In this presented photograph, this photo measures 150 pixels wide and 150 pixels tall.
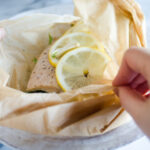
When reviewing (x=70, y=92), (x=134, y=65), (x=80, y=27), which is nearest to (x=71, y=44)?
(x=80, y=27)

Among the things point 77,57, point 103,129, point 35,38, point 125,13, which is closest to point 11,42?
point 35,38

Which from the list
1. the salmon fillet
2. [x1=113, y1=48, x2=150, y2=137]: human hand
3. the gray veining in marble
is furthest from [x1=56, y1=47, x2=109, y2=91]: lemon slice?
the gray veining in marble

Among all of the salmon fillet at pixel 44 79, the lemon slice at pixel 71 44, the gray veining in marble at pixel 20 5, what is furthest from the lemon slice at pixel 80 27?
the gray veining in marble at pixel 20 5

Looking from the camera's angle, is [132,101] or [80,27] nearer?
[132,101]

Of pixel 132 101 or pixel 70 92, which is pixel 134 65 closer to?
pixel 132 101

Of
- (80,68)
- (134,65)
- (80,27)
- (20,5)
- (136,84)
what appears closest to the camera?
(134,65)

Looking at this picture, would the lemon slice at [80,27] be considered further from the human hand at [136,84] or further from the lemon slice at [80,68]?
the human hand at [136,84]

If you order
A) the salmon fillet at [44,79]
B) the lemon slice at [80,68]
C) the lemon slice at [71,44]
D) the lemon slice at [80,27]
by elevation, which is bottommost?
the salmon fillet at [44,79]
